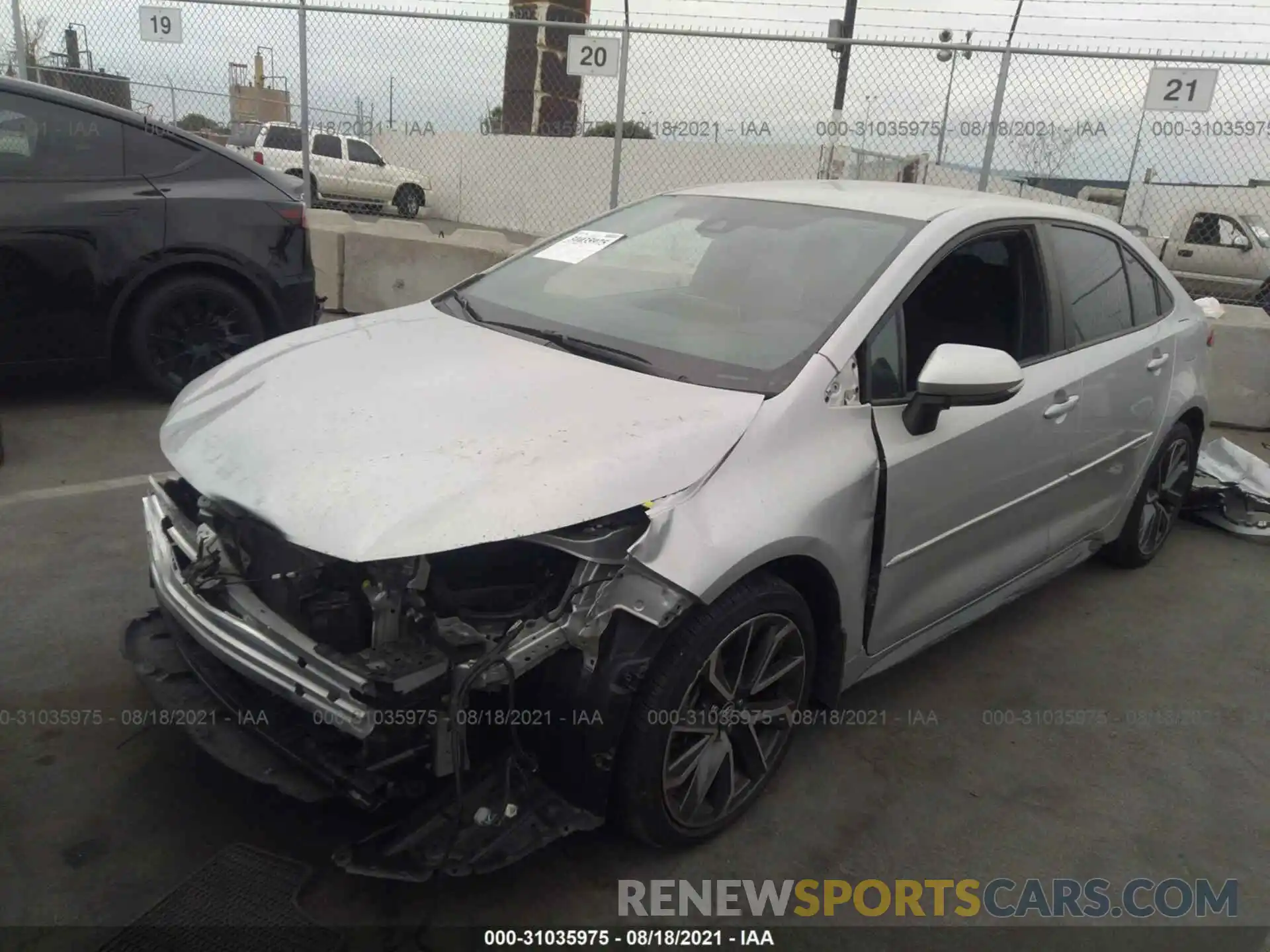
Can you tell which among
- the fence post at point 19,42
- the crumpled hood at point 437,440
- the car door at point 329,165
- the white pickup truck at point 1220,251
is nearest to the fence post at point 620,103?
the crumpled hood at point 437,440

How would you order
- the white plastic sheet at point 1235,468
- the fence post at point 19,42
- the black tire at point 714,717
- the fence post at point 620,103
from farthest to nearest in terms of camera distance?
1. the fence post at point 19,42
2. the fence post at point 620,103
3. the white plastic sheet at point 1235,468
4. the black tire at point 714,717

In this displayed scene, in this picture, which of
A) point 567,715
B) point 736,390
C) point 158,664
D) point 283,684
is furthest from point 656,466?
point 158,664

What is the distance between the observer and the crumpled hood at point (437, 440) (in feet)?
6.91

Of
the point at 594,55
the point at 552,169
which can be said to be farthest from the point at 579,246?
the point at 552,169

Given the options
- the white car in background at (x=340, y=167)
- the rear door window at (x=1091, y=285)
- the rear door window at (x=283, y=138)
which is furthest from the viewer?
the white car in background at (x=340, y=167)

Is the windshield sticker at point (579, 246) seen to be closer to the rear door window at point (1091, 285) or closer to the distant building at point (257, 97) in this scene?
the rear door window at point (1091, 285)

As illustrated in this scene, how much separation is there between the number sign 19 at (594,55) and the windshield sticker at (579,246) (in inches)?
160

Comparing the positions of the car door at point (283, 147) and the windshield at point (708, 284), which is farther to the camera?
the car door at point (283, 147)

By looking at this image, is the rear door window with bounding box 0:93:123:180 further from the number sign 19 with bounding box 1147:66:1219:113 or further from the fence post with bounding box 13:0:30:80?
the number sign 19 with bounding box 1147:66:1219:113

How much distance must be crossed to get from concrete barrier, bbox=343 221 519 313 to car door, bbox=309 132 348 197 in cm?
440

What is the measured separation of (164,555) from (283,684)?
0.66m

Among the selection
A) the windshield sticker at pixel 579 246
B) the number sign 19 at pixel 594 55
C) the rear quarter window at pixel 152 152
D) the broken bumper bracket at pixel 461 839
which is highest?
the number sign 19 at pixel 594 55

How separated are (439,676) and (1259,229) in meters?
15.8

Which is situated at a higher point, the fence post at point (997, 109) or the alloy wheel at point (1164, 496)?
the fence post at point (997, 109)
